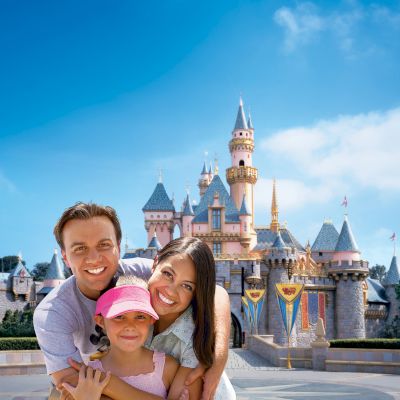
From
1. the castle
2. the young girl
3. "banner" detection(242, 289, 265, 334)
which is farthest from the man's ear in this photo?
the castle

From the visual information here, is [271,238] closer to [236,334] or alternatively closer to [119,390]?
[236,334]

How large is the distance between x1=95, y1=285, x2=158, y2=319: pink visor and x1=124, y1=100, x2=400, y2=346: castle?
30.2m

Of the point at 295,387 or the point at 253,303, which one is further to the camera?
the point at 253,303

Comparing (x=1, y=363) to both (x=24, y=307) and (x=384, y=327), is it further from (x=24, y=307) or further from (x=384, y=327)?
(x=384, y=327)

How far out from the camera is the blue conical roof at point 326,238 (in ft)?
147

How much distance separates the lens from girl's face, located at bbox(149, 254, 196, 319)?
300 centimetres

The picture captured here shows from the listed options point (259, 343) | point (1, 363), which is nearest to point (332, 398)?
point (1, 363)

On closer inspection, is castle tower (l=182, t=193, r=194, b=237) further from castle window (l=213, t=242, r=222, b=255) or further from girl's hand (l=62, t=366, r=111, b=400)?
girl's hand (l=62, t=366, r=111, b=400)

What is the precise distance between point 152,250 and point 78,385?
35061 mm

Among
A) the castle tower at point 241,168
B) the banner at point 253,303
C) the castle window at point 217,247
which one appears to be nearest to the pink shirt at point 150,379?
the banner at point 253,303

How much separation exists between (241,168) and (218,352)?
39.5m

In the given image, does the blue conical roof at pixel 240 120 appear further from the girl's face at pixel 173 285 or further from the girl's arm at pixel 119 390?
the girl's arm at pixel 119 390

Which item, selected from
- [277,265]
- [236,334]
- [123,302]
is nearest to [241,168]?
[277,265]

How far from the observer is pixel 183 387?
291cm
